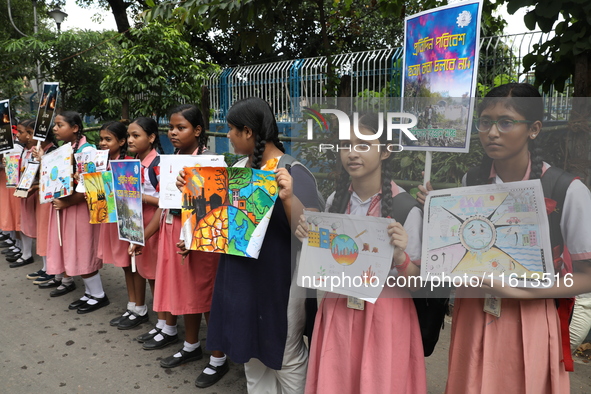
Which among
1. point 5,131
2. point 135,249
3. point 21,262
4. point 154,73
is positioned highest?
point 154,73

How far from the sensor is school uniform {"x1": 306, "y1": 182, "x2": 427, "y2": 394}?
6.30 ft

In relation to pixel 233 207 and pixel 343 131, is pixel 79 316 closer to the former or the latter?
pixel 233 207

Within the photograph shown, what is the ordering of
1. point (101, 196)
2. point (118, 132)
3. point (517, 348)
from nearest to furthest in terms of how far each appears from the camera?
1. point (517, 348)
2. point (101, 196)
3. point (118, 132)

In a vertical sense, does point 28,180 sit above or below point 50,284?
above

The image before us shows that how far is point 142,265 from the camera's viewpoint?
142 inches

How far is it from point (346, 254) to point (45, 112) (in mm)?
3890

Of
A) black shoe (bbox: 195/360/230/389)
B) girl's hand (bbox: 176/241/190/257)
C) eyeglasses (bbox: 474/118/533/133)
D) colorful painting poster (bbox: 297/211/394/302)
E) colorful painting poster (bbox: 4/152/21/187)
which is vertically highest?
eyeglasses (bbox: 474/118/533/133)

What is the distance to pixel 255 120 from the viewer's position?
90.8 inches

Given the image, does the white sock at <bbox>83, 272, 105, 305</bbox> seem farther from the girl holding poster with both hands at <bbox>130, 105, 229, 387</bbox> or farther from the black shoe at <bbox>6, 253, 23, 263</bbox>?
the black shoe at <bbox>6, 253, 23, 263</bbox>

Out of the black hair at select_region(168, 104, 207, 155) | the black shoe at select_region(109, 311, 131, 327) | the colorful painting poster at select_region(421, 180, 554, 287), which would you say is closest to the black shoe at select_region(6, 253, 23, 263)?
the black shoe at select_region(109, 311, 131, 327)

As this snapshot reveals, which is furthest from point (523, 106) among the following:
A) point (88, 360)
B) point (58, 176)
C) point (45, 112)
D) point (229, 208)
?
point (45, 112)

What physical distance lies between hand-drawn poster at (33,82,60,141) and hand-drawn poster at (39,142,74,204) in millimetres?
436

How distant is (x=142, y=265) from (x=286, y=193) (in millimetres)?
1953

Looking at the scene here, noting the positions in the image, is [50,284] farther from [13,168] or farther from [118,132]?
[118,132]
